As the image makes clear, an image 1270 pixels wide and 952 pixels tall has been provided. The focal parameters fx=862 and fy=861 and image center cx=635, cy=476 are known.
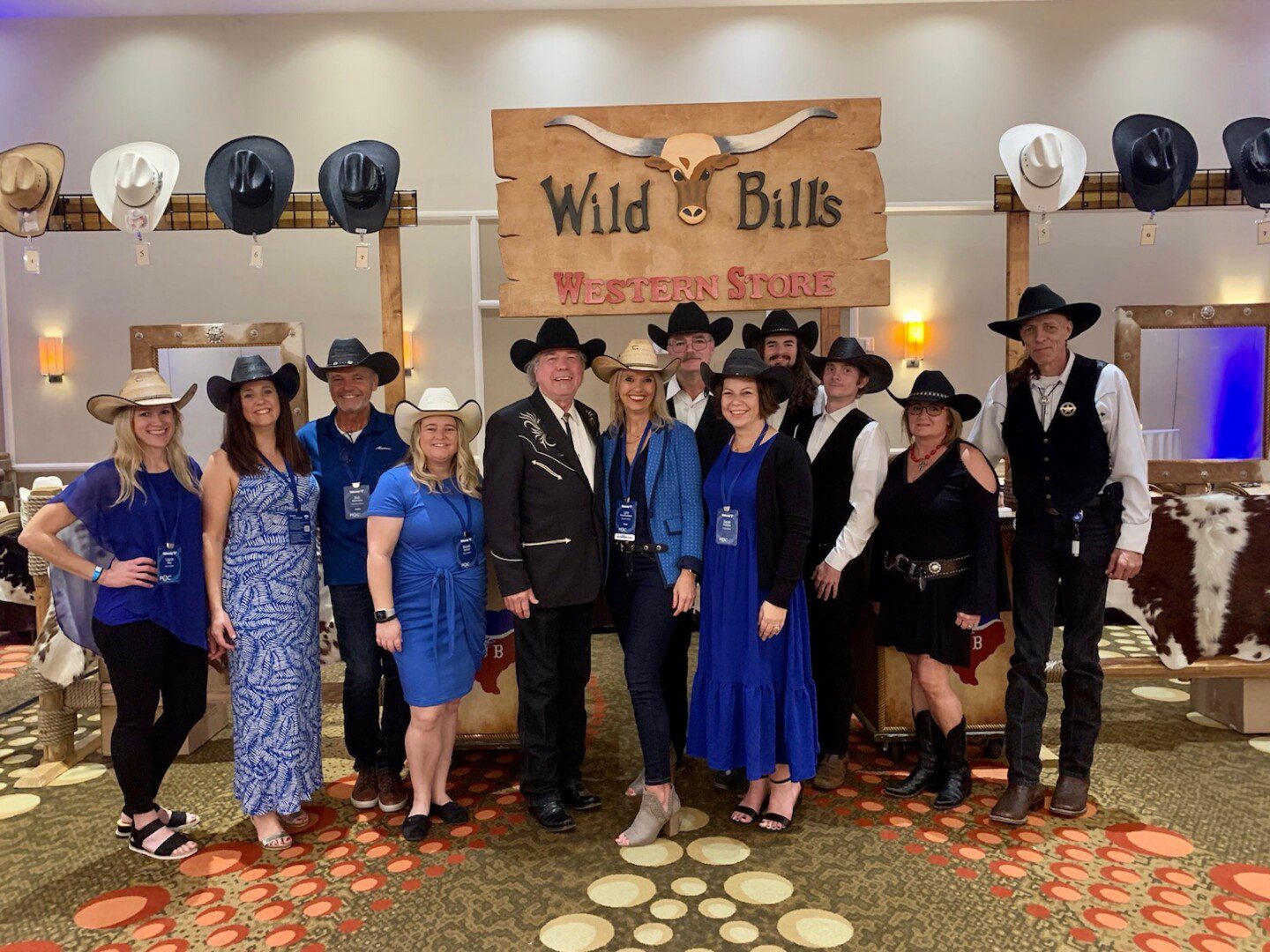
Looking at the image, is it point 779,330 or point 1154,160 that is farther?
point 1154,160

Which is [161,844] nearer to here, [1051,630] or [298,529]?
[298,529]

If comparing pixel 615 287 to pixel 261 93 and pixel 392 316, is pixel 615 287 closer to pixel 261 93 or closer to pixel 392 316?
pixel 392 316

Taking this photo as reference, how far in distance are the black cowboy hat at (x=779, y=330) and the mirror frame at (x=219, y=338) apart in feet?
8.01

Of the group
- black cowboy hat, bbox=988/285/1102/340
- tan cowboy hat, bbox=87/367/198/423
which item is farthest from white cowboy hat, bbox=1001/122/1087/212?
tan cowboy hat, bbox=87/367/198/423

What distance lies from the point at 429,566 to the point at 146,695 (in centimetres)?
101

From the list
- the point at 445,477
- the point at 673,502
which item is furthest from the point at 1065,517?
the point at 445,477

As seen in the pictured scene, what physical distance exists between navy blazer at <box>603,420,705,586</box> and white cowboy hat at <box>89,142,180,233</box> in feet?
8.07

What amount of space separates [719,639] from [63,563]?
214 centimetres

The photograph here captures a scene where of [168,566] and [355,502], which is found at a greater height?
[355,502]

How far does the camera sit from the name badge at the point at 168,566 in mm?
2787

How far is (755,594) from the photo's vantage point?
2838 millimetres

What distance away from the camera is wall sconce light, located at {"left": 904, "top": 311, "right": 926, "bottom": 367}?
7.61m

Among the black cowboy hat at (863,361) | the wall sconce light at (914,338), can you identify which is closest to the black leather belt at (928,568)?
the black cowboy hat at (863,361)

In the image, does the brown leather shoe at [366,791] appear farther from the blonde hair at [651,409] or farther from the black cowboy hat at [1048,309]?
the black cowboy hat at [1048,309]
